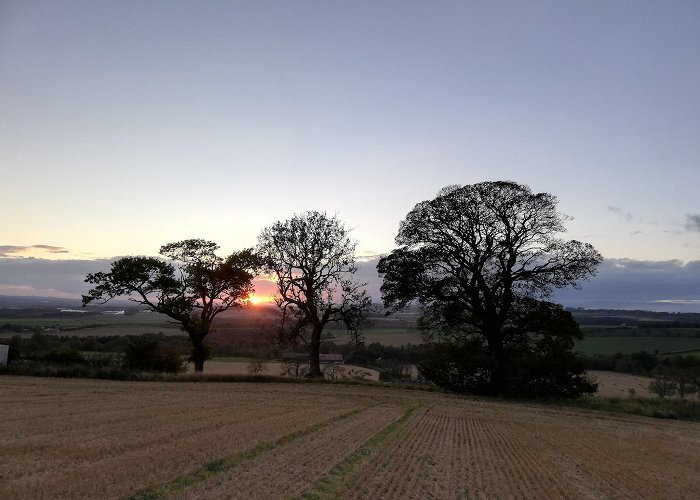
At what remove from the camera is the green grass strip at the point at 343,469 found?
9.66 meters

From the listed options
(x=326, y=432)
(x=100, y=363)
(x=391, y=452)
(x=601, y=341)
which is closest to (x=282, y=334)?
(x=100, y=363)

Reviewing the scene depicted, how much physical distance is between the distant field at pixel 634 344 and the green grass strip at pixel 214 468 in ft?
220

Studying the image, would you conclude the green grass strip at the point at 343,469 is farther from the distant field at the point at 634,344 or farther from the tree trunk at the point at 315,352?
the distant field at the point at 634,344

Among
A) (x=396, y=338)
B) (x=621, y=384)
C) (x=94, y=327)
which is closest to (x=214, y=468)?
(x=621, y=384)

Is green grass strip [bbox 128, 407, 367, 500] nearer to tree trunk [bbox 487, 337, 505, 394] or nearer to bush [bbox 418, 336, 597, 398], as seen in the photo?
bush [bbox 418, 336, 597, 398]

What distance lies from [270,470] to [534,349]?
86.1ft

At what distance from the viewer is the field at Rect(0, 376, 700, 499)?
10031mm

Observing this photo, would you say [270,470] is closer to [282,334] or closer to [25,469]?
[25,469]

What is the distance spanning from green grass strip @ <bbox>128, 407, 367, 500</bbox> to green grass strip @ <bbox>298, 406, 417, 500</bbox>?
85.8 inches

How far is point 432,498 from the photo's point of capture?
9.98 meters

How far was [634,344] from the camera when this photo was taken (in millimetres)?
83750

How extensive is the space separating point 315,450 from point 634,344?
86.0m

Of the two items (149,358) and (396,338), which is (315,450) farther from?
(396,338)

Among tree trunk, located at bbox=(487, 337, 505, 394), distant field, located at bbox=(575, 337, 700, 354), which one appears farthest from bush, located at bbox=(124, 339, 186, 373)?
distant field, located at bbox=(575, 337, 700, 354)
